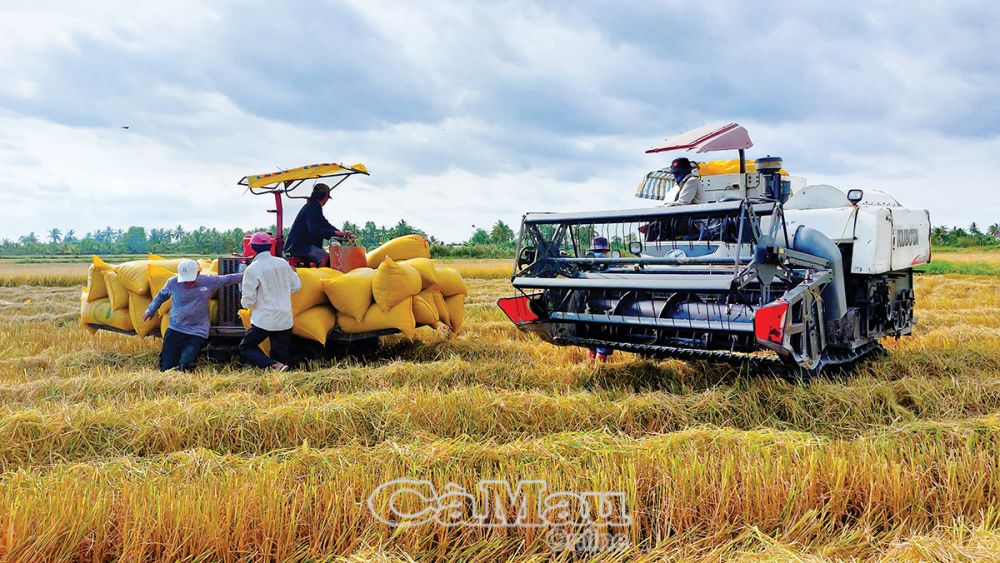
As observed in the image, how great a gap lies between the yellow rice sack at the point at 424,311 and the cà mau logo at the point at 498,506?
384 centimetres

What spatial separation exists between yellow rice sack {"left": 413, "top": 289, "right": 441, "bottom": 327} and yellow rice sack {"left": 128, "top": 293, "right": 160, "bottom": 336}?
2587 mm

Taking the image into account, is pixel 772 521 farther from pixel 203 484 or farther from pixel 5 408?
pixel 5 408

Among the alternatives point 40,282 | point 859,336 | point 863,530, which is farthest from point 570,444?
point 40,282

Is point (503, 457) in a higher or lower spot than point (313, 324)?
lower

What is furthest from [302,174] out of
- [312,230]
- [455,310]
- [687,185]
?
[687,185]

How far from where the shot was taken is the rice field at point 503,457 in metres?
2.58

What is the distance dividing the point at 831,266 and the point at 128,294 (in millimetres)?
6694

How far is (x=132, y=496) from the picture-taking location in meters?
2.71

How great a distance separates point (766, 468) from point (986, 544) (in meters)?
0.81

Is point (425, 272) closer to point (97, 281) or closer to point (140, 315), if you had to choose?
point (140, 315)

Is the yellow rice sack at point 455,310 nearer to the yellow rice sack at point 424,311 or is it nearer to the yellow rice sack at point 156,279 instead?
the yellow rice sack at point 424,311

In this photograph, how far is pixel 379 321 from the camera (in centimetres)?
645

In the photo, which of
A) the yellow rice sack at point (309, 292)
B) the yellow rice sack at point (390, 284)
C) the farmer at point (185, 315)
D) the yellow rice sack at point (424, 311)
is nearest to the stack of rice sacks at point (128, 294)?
the farmer at point (185, 315)

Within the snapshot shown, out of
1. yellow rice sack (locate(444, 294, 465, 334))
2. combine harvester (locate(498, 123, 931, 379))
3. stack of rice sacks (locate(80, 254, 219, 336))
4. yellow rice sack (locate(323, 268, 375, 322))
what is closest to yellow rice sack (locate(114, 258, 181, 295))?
stack of rice sacks (locate(80, 254, 219, 336))
